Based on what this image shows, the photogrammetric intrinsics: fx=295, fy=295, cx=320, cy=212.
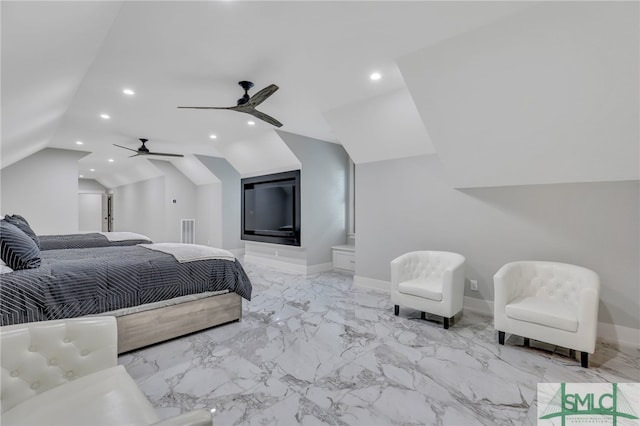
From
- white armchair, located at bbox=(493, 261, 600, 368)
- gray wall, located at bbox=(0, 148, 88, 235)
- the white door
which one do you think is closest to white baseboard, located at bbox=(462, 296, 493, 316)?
white armchair, located at bbox=(493, 261, 600, 368)

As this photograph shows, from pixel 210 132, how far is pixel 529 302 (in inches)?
207

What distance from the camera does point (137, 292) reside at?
253 centimetres

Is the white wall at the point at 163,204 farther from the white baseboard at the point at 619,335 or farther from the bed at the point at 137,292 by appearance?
the white baseboard at the point at 619,335

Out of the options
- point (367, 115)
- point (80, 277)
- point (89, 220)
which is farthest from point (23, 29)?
point (89, 220)

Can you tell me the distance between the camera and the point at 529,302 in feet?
8.77

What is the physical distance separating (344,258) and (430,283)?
2.56m

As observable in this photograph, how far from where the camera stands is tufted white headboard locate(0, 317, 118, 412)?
1.30 meters

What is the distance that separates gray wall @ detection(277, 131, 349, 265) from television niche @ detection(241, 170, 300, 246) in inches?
7.6

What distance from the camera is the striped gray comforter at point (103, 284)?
2021 millimetres

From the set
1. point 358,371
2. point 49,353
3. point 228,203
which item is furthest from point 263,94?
point 228,203

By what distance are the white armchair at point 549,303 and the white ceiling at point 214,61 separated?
1.87 meters

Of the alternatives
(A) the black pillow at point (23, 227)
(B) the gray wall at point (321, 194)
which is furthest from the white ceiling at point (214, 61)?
(A) the black pillow at point (23, 227)

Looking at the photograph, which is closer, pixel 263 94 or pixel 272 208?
pixel 263 94

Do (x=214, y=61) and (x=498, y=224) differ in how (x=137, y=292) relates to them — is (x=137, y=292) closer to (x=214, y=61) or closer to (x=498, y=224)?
(x=214, y=61)
